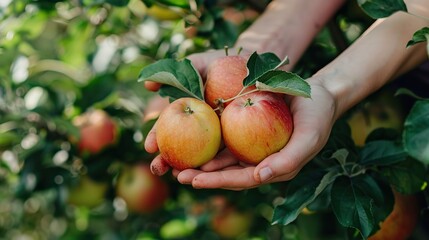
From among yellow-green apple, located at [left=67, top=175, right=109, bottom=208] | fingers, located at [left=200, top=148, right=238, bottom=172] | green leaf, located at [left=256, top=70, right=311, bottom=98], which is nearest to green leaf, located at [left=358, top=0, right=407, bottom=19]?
green leaf, located at [left=256, top=70, right=311, bottom=98]

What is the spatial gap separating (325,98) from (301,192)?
0.46 ft

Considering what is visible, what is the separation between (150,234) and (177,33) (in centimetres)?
50

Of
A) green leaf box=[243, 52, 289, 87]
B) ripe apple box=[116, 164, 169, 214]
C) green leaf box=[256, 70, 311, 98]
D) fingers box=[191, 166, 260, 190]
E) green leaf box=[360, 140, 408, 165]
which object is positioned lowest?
ripe apple box=[116, 164, 169, 214]

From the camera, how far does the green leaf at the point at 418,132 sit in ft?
2.45

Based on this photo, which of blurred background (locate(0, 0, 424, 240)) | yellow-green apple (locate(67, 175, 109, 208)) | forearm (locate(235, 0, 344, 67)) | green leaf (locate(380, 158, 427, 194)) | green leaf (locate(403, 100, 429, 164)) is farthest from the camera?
yellow-green apple (locate(67, 175, 109, 208))

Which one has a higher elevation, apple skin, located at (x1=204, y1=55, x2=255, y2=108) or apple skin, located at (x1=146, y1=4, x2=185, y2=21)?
apple skin, located at (x1=204, y1=55, x2=255, y2=108)

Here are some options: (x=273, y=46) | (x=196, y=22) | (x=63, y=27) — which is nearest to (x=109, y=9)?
(x=196, y=22)

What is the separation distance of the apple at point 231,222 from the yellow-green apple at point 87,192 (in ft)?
0.95

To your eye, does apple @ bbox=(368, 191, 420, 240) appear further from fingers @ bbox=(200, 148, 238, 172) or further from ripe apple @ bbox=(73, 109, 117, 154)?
ripe apple @ bbox=(73, 109, 117, 154)

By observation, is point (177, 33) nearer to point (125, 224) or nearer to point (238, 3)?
point (238, 3)

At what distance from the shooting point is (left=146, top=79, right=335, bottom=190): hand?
2.65ft

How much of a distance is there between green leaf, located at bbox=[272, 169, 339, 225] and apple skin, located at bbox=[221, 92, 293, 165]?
8cm

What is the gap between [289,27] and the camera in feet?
3.85

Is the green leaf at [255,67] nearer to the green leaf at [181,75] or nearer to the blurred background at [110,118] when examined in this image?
the green leaf at [181,75]
